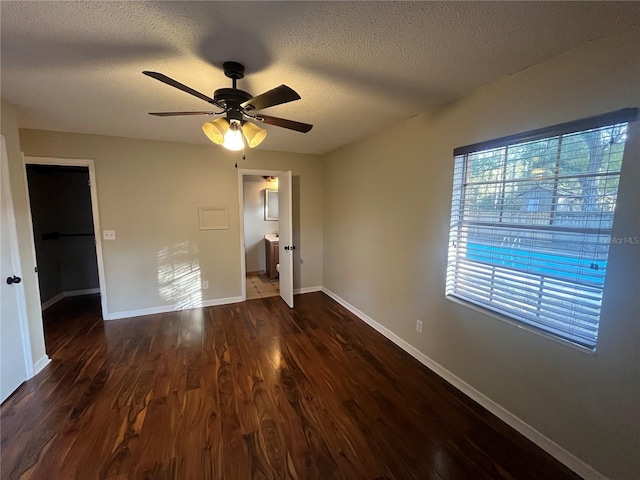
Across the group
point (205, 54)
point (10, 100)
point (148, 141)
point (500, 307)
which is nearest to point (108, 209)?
point (148, 141)

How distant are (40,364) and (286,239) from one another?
2.77 meters

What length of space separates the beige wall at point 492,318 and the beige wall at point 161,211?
1.99m

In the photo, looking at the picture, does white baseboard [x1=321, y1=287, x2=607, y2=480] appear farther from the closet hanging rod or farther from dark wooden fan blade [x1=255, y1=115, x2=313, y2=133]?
the closet hanging rod

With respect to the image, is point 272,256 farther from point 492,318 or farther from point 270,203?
point 492,318

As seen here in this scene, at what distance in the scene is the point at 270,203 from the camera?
564 cm

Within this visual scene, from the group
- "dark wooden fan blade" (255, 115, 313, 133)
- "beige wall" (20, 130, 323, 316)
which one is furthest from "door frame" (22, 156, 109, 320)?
"dark wooden fan blade" (255, 115, 313, 133)

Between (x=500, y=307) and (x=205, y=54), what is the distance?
8.24 ft

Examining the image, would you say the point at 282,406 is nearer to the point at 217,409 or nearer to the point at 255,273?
the point at 217,409

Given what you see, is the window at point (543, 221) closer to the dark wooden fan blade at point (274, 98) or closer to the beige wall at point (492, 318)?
the beige wall at point (492, 318)

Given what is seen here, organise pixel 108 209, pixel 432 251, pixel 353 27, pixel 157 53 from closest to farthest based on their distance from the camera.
→ pixel 353 27
pixel 157 53
pixel 432 251
pixel 108 209

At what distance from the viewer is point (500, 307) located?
190 cm

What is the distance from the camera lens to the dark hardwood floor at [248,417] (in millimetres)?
1507


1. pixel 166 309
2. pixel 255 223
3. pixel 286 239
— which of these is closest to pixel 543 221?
pixel 286 239

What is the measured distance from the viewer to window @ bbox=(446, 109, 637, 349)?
1.39m
